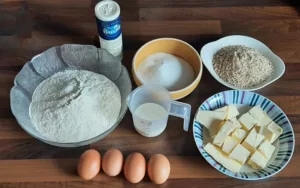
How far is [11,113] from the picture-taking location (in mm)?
1155

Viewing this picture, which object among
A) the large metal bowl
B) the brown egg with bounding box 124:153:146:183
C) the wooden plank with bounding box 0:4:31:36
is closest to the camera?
the brown egg with bounding box 124:153:146:183

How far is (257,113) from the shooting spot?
1.11m

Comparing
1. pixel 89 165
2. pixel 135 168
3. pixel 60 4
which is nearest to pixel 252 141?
pixel 135 168

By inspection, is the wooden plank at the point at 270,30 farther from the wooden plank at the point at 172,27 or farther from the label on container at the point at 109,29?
the label on container at the point at 109,29

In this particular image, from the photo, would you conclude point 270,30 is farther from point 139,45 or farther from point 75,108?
point 75,108

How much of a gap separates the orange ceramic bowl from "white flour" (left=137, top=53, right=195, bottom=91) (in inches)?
0.6

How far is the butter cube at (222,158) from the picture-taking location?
3.41 feet

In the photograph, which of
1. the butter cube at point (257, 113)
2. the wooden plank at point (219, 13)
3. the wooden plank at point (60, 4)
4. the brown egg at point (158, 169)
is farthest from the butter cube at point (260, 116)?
the wooden plank at point (60, 4)

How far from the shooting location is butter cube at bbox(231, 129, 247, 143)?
41.9 inches

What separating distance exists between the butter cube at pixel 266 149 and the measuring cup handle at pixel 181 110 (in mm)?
188

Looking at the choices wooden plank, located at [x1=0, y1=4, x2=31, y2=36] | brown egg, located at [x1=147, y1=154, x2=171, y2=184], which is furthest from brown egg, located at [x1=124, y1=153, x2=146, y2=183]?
wooden plank, located at [x1=0, y1=4, x2=31, y2=36]

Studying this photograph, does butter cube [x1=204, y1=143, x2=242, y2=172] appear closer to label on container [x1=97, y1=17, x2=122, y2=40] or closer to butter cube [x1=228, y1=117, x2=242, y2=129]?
butter cube [x1=228, y1=117, x2=242, y2=129]

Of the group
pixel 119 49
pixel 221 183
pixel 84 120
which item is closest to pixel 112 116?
pixel 84 120

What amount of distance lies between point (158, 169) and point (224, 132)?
185 millimetres
